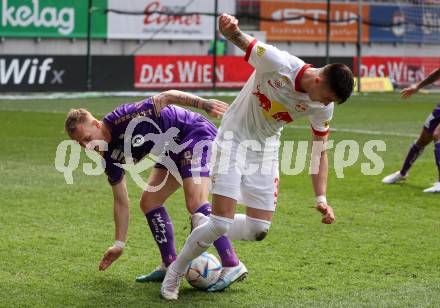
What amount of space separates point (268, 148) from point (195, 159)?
1.97ft

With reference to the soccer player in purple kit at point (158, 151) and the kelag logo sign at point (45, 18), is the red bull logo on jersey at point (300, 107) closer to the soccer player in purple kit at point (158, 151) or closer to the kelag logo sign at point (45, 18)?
the soccer player in purple kit at point (158, 151)

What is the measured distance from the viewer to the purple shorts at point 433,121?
12492 mm

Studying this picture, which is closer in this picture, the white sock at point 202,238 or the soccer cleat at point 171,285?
the white sock at point 202,238

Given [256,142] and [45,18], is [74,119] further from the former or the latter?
[45,18]

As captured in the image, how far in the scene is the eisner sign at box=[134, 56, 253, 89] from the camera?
27.8m

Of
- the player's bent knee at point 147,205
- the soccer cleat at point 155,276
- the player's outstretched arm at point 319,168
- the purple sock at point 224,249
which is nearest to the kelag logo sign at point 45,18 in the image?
the player's bent knee at point 147,205

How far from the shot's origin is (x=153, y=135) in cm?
726

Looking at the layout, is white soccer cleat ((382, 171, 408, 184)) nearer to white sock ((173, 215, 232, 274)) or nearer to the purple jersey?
the purple jersey

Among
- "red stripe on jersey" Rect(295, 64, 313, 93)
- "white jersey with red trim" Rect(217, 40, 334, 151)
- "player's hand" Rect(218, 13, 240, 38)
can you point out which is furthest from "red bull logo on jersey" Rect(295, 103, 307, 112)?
"player's hand" Rect(218, 13, 240, 38)

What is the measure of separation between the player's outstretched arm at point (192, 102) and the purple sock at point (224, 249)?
0.69 metres

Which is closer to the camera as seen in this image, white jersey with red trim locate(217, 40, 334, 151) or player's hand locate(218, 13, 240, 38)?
player's hand locate(218, 13, 240, 38)

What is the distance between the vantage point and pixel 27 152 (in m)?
14.7

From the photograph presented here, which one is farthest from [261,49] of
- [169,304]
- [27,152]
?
[27,152]

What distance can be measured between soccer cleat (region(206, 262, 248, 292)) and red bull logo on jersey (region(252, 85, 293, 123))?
43.7 inches
